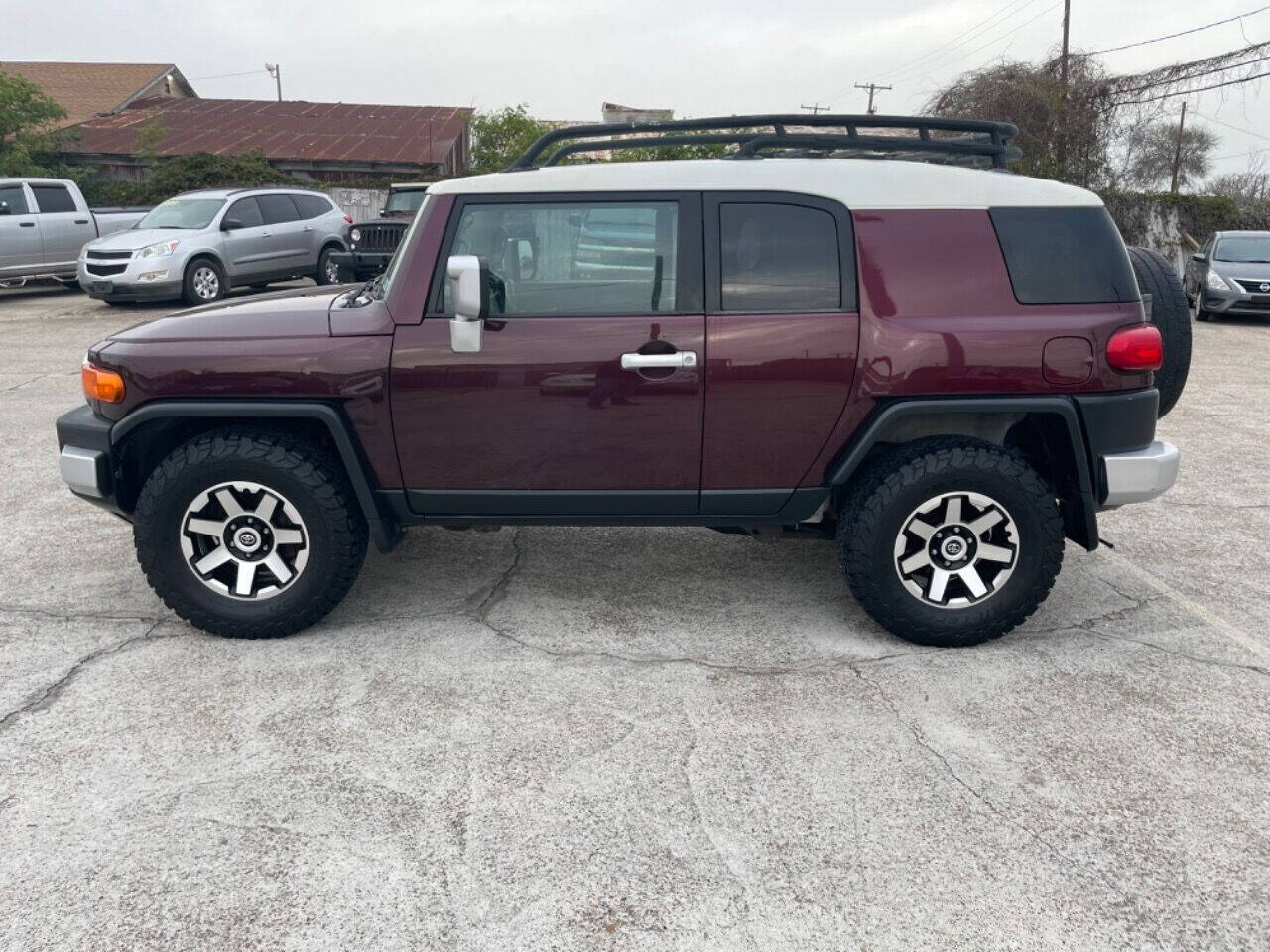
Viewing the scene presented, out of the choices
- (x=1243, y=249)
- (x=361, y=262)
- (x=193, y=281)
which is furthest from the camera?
(x=1243, y=249)

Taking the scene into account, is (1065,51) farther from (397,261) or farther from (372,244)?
(397,261)

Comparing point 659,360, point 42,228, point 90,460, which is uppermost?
point 42,228

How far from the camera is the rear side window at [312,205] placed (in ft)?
55.8

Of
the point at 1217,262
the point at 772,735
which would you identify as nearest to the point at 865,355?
the point at 772,735

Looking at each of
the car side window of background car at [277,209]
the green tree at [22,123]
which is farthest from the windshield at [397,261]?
the green tree at [22,123]

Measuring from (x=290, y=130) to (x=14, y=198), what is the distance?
726 inches

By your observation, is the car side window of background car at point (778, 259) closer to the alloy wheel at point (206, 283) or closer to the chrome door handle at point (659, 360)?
the chrome door handle at point (659, 360)

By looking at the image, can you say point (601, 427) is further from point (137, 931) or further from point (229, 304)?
point (137, 931)

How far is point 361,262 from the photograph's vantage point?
13.4 meters

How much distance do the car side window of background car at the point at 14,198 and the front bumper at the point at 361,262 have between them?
5293 mm

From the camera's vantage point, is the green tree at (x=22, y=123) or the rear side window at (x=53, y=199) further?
the green tree at (x=22, y=123)

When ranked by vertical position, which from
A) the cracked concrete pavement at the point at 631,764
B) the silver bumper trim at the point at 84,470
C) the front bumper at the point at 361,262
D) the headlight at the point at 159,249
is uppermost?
the headlight at the point at 159,249

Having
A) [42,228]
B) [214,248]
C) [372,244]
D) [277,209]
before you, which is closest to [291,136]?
[42,228]

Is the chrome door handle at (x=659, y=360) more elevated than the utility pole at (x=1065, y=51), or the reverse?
the utility pole at (x=1065, y=51)
